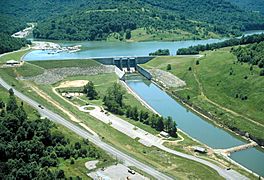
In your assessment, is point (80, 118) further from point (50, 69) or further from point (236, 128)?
point (50, 69)

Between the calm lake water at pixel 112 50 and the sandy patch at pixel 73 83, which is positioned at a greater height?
the sandy patch at pixel 73 83

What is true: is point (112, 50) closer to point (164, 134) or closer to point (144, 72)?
point (144, 72)

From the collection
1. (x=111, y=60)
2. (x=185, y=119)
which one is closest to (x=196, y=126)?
(x=185, y=119)

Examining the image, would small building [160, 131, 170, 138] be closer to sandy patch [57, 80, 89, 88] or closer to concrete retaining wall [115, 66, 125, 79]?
sandy patch [57, 80, 89, 88]

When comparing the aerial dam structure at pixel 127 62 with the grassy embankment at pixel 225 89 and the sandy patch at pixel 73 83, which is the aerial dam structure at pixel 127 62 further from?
the sandy patch at pixel 73 83

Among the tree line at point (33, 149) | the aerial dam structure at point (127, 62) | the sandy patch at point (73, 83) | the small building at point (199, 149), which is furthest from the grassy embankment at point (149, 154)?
the aerial dam structure at point (127, 62)

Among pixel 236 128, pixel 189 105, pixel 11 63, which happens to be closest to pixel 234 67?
pixel 189 105

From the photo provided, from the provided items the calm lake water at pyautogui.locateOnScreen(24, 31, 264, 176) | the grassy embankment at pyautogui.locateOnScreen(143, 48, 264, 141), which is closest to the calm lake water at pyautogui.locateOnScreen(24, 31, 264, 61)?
the calm lake water at pyautogui.locateOnScreen(24, 31, 264, 176)

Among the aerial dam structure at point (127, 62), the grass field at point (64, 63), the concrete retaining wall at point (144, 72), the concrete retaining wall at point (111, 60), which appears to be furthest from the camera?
the aerial dam structure at point (127, 62)
